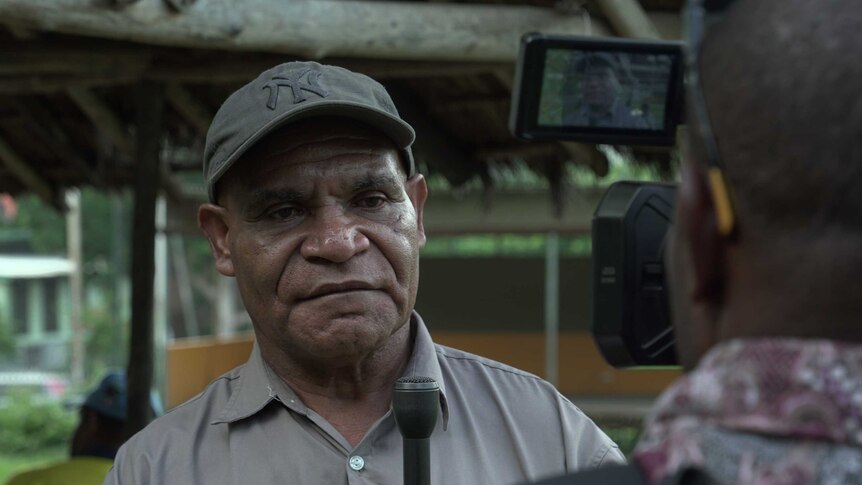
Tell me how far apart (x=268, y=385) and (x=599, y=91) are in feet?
2.59

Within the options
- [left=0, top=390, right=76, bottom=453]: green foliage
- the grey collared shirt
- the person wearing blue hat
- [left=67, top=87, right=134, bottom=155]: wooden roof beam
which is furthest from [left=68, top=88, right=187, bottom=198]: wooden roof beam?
[left=0, top=390, right=76, bottom=453]: green foliage

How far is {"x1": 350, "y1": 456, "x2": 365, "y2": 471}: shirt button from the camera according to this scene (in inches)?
73.3

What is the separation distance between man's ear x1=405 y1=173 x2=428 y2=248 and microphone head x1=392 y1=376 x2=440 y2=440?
615mm

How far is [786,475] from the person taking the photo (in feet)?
2.72

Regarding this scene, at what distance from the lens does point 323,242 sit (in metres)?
1.91

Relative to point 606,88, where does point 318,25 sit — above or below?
above

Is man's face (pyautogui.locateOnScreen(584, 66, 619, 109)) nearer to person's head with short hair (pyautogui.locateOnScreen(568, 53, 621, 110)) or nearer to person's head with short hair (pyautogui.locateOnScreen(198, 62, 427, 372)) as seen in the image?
person's head with short hair (pyautogui.locateOnScreen(568, 53, 621, 110))

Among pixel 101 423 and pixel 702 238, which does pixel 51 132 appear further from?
pixel 702 238

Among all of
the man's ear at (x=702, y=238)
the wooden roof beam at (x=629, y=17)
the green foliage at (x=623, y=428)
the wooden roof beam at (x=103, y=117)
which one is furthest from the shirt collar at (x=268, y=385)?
the green foliage at (x=623, y=428)

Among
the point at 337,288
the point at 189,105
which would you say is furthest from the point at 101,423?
the point at 337,288

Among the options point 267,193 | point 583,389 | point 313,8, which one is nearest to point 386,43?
point 313,8

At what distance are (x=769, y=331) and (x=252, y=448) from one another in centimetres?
118

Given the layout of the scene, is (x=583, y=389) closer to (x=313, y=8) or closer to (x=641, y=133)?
(x=313, y=8)

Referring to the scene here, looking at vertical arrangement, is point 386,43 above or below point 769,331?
above
